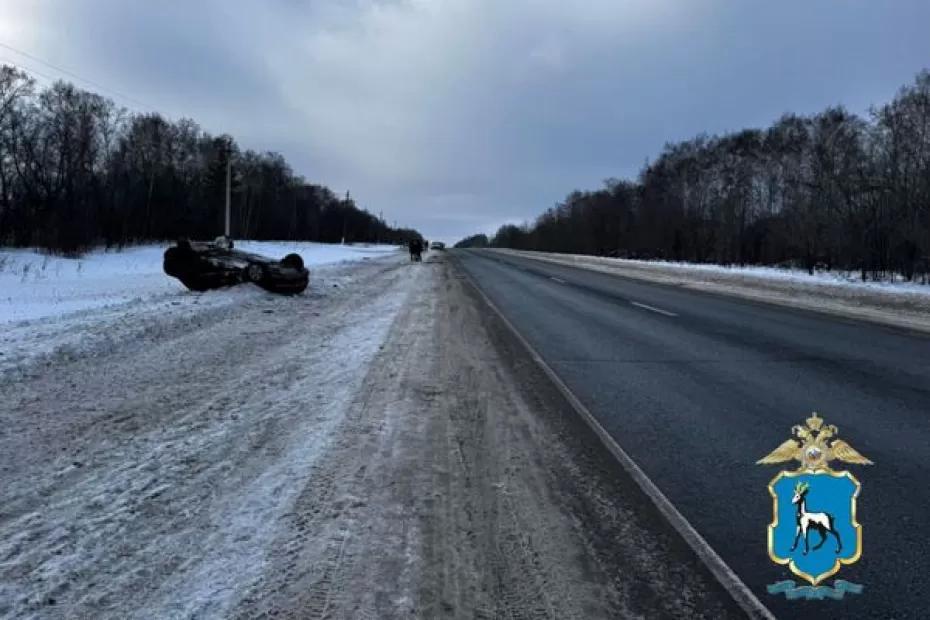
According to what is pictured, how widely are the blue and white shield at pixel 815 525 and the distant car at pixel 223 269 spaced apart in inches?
554

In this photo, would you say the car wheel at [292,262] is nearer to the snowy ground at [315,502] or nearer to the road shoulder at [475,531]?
the snowy ground at [315,502]

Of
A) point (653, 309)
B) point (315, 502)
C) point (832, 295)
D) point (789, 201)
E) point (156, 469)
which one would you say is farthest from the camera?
point (789, 201)

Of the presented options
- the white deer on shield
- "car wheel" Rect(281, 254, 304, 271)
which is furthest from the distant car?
the white deer on shield

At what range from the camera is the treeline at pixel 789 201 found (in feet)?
97.9

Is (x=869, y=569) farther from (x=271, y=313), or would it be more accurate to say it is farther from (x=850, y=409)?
(x=271, y=313)

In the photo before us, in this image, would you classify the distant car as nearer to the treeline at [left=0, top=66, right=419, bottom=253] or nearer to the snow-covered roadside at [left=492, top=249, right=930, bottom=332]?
the snow-covered roadside at [left=492, top=249, right=930, bottom=332]

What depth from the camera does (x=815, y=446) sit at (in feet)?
13.9

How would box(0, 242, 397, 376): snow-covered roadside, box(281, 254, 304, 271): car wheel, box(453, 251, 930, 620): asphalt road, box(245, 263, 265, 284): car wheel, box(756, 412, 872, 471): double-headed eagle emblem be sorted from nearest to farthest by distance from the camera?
1. box(453, 251, 930, 620): asphalt road
2. box(756, 412, 872, 471): double-headed eagle emblem
3. box(0, 242, 397, 376): snow-covered roadside
4. box(245, 263, 265, 284): car wheel
5. box(281, 254, 304, 271): car wheel

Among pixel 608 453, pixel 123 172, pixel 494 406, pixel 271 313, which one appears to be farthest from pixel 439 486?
pixel 123 172

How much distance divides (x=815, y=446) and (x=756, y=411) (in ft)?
6.00

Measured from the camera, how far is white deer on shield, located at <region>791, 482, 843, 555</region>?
2.82 m

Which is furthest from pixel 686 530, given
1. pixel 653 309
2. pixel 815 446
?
pixel 653 309

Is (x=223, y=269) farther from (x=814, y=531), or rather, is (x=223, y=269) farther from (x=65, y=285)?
(x=814, y=531)

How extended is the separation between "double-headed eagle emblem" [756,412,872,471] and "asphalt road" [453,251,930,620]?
103 millimetres
